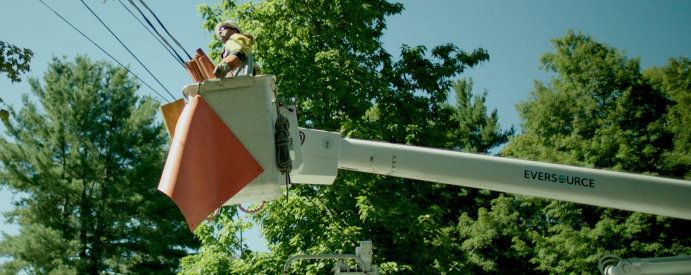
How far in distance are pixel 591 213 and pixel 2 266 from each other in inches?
809

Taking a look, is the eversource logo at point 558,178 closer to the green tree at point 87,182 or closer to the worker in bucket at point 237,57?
the worker in bucket at point 237,57

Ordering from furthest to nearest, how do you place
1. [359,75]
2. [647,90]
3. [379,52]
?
[647,90] → [379,52] → [359,75]

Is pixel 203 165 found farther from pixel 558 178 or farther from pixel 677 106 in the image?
pixel 677 106

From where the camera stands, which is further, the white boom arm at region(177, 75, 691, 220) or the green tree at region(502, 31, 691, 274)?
the green tree at region(502, 31, 691, 274)

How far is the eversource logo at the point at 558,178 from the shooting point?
550cm

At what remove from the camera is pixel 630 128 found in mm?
23094

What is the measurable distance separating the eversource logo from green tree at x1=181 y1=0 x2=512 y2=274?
6.11 metres

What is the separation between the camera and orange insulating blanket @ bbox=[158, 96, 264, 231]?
12.7ft

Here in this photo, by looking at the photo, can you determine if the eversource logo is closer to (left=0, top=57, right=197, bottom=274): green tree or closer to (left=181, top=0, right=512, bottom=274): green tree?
(left=181, top=0, right=512, bottom=274): green tree

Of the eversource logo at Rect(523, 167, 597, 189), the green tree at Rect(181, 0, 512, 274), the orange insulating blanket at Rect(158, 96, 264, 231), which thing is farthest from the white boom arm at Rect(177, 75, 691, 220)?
the green tree at Rect(181, 0, 512, 274)

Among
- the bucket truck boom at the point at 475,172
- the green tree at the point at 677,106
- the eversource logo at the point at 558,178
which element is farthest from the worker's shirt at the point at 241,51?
the green tree at the point at 677,106

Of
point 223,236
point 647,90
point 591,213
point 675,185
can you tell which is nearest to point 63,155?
point 223,236

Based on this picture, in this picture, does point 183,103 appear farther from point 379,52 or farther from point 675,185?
point 379,52

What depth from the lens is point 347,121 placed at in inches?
509
